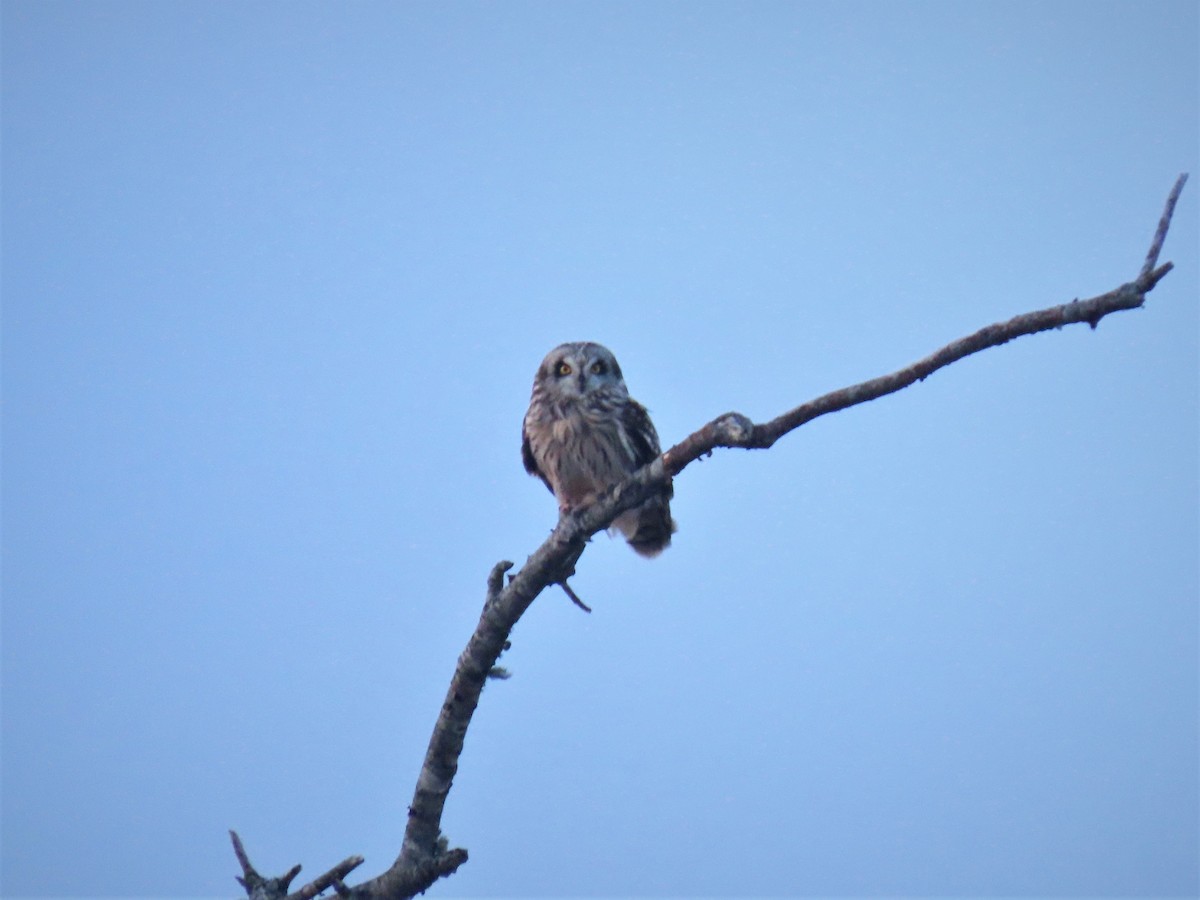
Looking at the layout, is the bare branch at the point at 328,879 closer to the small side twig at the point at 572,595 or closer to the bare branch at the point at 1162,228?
the small side twig at the point at 572,595

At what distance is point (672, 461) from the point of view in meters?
4.80

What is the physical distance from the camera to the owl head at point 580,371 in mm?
7698

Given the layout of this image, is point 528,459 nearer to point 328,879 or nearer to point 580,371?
point 580,371

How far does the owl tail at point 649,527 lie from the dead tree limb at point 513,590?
7.07 feet

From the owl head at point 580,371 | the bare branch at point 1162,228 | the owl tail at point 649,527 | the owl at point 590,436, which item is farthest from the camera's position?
the owl head at point 580,371

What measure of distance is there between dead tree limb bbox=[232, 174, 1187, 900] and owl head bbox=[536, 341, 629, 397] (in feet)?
8.27

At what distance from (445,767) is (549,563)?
3.41 feet

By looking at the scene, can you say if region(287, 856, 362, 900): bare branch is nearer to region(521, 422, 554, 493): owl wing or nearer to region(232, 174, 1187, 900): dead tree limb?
region(232, 174, 1187, 900): dead tree limb

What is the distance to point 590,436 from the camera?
730 centimetres

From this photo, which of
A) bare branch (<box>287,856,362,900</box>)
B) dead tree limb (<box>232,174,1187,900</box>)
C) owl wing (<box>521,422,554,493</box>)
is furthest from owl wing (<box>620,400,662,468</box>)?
bare branch (<box>287,856,362,900</box>)

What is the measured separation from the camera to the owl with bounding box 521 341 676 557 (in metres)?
7.29

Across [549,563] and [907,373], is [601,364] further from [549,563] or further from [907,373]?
[907,373]

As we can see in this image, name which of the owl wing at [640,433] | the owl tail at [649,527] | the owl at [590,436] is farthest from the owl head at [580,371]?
the owl tail at [649,527]

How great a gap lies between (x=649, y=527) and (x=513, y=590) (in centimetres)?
264
